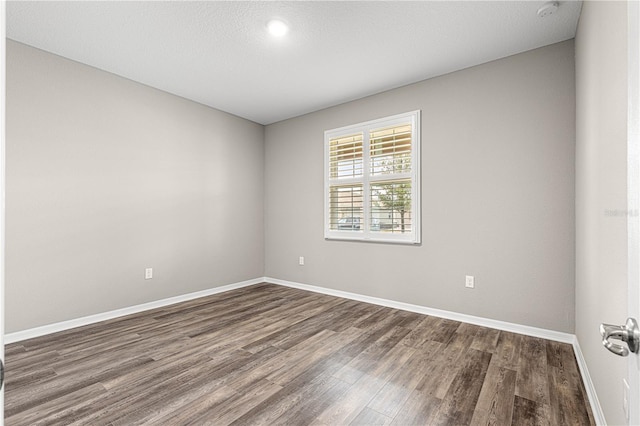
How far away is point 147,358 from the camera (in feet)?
7.78

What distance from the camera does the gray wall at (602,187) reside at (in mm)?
1251

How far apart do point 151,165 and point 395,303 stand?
337 cm

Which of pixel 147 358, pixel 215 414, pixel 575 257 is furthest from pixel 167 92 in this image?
pixel 575 257

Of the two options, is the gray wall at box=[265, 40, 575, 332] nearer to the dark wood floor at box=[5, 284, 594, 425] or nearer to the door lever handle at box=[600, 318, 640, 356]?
the dark wood floor at box=[5, 284, 594, 425]

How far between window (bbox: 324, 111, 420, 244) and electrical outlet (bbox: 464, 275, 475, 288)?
2.10 feet

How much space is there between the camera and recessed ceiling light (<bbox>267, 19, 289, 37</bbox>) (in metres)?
2.46

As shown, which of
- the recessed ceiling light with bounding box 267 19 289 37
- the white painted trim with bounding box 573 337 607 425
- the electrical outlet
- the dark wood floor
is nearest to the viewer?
the white painted trim with bounding box 573 337 607 425

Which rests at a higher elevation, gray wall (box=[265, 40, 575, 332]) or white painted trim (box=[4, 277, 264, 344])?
gray wall (box=[265, 40, 575, 332])

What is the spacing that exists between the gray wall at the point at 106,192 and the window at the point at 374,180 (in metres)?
1.55

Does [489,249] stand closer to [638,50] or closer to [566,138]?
[566,138]

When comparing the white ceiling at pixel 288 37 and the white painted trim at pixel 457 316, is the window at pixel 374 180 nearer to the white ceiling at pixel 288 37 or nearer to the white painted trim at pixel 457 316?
the white ceiling at pixel 288 37

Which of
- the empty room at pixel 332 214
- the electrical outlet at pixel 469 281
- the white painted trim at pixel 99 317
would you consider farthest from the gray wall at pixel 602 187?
the white painted trim at pixel 99 317

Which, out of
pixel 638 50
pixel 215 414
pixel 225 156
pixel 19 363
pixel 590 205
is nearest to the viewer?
pixel 638 50

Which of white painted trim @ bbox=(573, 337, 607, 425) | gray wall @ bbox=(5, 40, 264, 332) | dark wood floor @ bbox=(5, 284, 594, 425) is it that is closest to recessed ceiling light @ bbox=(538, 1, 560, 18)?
white painted trim @ bbox=(573, 337, 607, 425)
